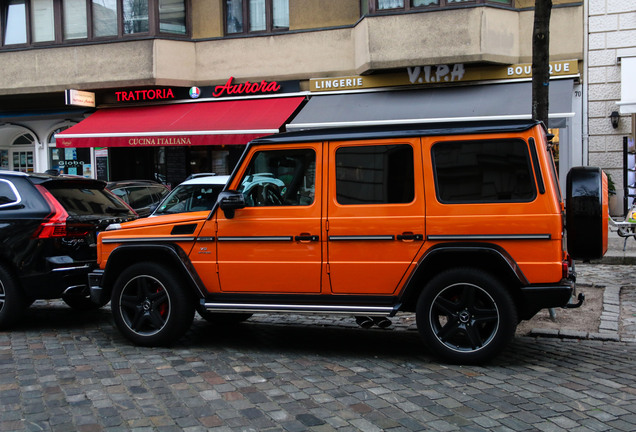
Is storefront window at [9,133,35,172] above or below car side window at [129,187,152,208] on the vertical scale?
above

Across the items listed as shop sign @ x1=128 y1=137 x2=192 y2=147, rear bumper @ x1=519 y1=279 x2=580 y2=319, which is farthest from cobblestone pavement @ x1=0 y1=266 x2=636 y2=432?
shop sign @ x1=128 y1=137 x2=192 y2=147

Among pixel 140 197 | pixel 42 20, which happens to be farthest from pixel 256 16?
pixel 140 197

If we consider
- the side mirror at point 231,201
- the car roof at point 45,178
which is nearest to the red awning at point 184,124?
the car roof at point 45,178

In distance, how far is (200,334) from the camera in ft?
21.7

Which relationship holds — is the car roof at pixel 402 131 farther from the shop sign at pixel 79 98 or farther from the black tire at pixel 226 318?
the shop sign at pixel 79 98

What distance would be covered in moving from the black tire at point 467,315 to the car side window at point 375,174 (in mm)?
766

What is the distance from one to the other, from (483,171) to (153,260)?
3021 millimetres

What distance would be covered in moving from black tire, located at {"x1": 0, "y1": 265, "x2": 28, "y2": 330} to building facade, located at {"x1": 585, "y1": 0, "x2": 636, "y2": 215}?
12641mm

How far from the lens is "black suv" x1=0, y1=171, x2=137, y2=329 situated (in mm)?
6598

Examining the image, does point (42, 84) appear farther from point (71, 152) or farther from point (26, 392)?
point (26, 392)

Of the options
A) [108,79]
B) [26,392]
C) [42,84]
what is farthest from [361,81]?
[26,392]

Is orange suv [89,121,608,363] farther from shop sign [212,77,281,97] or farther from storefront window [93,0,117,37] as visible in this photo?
storefront window [93,0,117,37]

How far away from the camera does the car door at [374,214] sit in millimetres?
5266

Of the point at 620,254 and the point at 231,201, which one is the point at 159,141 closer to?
the point at 620,254
